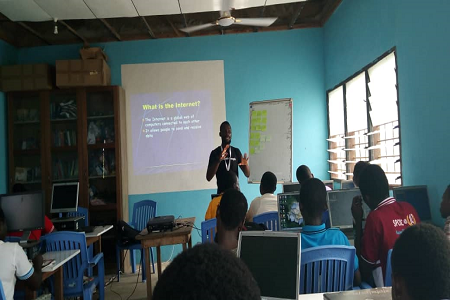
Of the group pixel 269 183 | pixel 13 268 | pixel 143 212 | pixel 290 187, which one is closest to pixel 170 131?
pixel 143 212

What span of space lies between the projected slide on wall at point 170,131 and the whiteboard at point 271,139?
1.10m

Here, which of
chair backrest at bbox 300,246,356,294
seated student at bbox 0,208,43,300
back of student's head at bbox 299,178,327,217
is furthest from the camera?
seated student at bbox 0,208,43,300

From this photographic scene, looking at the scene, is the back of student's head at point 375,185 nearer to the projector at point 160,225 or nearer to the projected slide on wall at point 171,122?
the projector at point 160,225

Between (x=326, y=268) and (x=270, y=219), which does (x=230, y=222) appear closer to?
(x=326, y=268)

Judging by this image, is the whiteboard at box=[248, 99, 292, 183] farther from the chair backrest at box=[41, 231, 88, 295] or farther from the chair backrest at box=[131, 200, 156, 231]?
the chair backrest at box=[41, 231, 88, 295]

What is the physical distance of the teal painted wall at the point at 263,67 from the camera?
6.03 metres

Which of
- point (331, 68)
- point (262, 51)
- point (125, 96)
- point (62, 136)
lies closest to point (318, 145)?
point (331, 68)

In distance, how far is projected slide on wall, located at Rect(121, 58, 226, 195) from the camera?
19.5ft

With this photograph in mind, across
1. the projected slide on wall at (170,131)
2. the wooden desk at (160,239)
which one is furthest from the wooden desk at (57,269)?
the projected slide on wall at (170,131)

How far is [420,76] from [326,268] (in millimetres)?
1904

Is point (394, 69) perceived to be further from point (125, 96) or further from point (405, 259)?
point (125, 96)

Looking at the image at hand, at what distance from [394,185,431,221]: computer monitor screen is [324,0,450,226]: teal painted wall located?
4cm

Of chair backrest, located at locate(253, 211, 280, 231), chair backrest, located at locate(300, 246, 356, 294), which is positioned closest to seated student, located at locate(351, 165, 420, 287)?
chair backrest, located at locate(300, 246, 356, 294)

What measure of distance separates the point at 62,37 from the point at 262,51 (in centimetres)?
317
